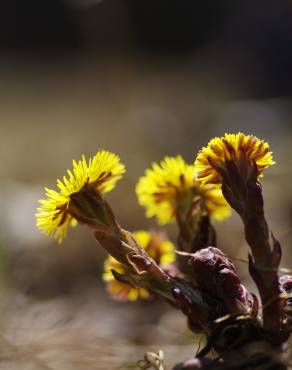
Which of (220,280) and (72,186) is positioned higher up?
(72,186)

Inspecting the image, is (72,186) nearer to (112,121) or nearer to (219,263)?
(219,263)

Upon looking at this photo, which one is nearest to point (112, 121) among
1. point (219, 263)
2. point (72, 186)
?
point (72, 186)

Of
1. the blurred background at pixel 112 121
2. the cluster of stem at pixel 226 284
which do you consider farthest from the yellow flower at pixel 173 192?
the blurred background at pixel 112 121

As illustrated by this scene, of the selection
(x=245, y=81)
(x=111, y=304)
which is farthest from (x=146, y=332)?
(x=245, y=81)

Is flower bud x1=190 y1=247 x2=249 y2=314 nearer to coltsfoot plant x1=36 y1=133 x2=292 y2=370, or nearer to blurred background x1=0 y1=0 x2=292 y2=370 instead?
coltsfoot plant x1=36 y1=133 x2=292 y2=370

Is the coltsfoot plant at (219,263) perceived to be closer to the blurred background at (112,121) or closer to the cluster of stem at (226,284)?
the cluster of stem at (226,284)

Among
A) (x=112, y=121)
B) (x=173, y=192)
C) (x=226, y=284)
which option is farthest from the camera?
(x=112, y=121)
